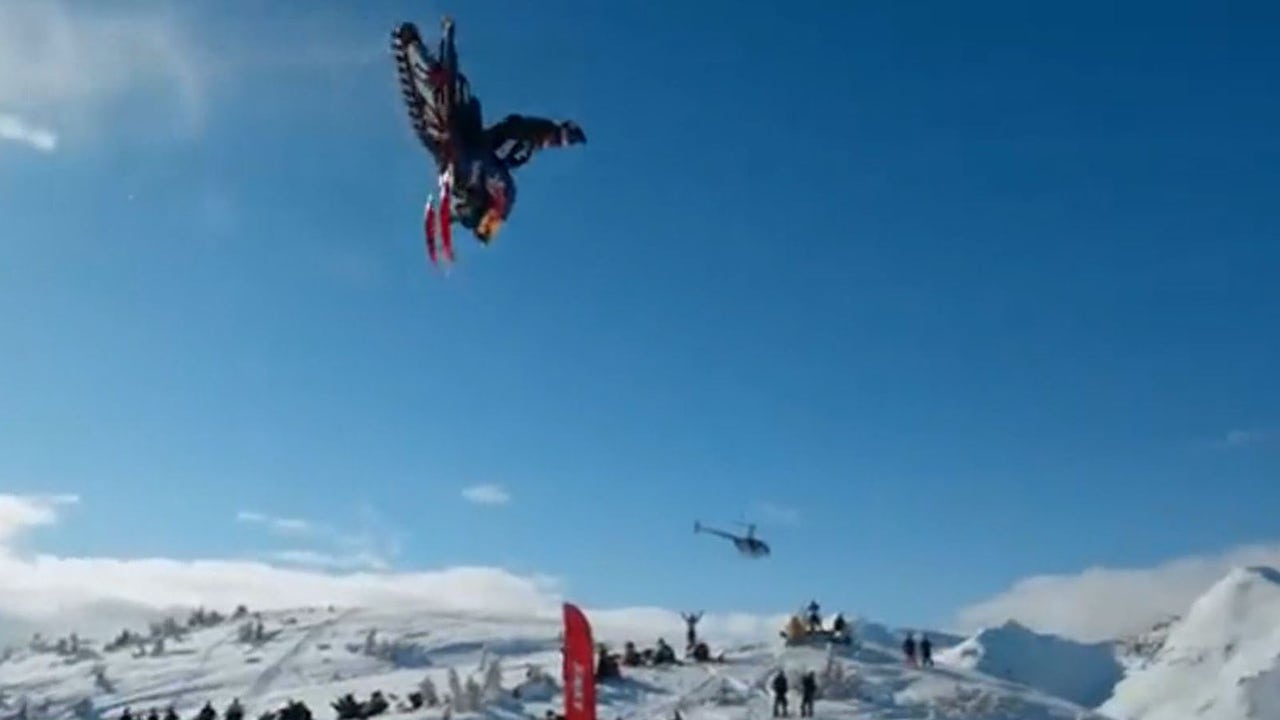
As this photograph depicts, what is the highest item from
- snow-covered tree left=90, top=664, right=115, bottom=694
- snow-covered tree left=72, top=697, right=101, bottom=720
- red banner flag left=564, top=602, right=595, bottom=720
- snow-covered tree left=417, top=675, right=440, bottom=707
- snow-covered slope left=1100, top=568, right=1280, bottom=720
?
snow-covered slope left=1100, top=568, right=1280, bottom=720

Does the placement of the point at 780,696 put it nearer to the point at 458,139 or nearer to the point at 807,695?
the point at 807,695

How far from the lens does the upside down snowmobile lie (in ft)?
53.5

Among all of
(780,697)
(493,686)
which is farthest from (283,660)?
(780,697)

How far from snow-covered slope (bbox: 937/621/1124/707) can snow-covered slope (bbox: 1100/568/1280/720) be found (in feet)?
8.22

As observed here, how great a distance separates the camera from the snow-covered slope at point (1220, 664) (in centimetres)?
4738

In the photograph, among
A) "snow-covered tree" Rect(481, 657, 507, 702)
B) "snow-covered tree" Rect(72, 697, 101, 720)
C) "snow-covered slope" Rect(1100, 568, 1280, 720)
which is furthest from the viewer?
"snow-covered slope" Rect(1100, 568, 1280, 720)

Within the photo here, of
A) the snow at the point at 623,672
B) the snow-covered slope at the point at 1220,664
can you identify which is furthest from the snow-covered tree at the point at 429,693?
the snow-covered slope at the point at 1220,664

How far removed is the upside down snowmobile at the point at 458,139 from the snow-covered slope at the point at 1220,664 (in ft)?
116

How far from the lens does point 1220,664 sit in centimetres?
5425

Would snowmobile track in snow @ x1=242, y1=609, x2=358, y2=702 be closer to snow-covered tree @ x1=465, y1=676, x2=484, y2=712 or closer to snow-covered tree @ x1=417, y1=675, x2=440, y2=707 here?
snow-covered tree @ x1=417, y1=675, x2=440, y2=707

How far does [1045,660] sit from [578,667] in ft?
187

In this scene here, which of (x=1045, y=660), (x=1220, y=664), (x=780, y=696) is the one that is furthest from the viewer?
(x=1045, y=660)

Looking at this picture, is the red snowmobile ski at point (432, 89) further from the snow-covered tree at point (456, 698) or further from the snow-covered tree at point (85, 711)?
the snow-covered tree at point (85, 711)

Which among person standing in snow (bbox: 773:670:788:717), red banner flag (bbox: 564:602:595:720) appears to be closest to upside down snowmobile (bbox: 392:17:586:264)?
red banner flag (bbox: 564:602:595:720)
